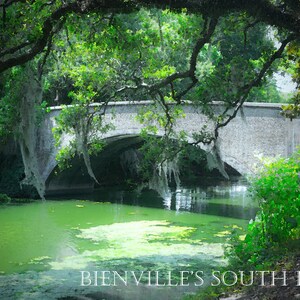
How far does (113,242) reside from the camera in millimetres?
11500

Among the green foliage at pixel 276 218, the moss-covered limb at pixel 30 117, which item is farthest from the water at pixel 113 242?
the moss-covered limb at pixel 30 117

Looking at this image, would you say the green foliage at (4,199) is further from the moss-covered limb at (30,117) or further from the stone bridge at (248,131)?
the moss-covered limb at (30,117)

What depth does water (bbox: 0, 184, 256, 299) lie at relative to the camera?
805 centimetres

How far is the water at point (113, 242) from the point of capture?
8055 millimetres

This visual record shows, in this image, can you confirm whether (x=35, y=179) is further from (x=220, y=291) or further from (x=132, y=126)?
(x=132, y=126)

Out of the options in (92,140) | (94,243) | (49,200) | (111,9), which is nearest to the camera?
(111,9)

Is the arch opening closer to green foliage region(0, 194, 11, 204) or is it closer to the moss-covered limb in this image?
green foliage region(0, 194, 11, 204)

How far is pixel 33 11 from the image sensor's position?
704 centimetres

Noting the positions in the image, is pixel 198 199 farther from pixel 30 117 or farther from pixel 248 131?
pixel 30 117

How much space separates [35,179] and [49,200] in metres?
10.1

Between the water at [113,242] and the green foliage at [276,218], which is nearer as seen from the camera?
the green foliage at [276,218]

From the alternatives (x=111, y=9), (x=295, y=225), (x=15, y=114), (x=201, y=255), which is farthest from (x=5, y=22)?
(x=201, y=255)

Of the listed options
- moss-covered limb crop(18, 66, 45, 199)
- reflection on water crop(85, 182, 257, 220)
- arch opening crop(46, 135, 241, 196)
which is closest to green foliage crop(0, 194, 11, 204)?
arch opening crop(46, 135, 241, 196)

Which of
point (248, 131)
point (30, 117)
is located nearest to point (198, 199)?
point (248, 131)
